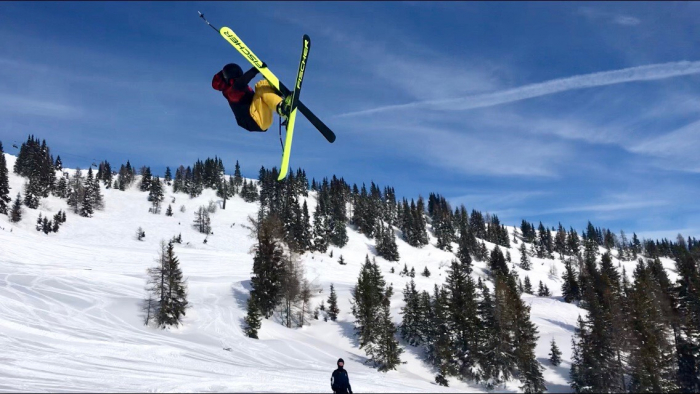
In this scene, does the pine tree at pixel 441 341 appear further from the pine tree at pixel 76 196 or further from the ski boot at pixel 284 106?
the pine tree at pixel 76 196

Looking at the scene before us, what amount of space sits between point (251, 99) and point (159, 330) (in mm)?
32545

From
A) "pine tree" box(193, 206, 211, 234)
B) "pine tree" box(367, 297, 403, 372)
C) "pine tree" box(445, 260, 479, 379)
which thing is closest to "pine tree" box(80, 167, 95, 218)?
"pine tree" box(193, 206, 211, 234)

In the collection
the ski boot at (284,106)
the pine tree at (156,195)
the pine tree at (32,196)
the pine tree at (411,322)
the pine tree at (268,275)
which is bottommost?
the pine tree at (411,322)

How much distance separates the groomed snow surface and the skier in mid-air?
9629 millimetres

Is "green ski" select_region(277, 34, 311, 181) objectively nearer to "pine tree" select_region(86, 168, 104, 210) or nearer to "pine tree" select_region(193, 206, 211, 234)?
"pine tree" select_region(193, 206, 211, 234)

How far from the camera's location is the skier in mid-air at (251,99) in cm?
693

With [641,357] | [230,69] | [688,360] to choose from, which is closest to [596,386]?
[641,357]

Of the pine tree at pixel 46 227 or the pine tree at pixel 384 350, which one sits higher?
the pine tree at pixel 46 227

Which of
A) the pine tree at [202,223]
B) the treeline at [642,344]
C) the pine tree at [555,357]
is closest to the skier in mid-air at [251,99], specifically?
the treeline at [642,344]

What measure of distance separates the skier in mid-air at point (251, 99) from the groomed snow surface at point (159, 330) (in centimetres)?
963

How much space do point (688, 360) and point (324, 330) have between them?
34222mm

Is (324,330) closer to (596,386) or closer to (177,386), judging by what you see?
(596,386)

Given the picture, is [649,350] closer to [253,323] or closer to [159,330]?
[253,323]

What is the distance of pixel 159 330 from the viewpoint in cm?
3331
